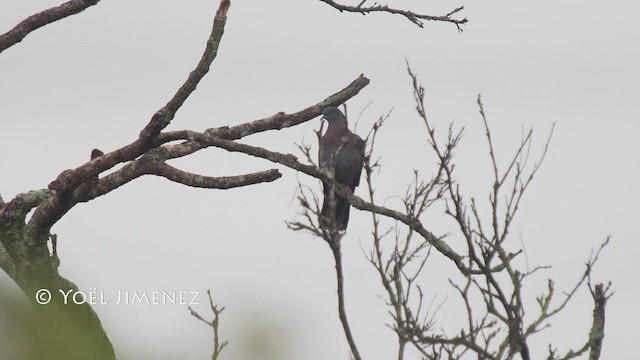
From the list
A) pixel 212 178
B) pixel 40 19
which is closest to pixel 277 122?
pixel 212 178

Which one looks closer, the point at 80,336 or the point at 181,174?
the point at 80,336

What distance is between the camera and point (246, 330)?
0.69 meters

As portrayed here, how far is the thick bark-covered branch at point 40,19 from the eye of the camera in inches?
224

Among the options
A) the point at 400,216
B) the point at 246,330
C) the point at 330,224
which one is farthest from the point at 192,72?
the point at 246,330

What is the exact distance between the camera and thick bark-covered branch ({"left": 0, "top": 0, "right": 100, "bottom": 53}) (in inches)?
224

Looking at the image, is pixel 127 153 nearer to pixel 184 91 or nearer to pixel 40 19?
pixel 184 91

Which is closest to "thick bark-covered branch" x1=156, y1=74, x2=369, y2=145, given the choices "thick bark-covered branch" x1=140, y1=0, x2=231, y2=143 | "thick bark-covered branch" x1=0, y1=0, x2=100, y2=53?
"thick bark-covered branch" x1=140, y1=0, x2=231, y2=143

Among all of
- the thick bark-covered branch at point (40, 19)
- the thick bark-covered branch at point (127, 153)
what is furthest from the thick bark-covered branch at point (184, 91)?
the thick bark-covered branch at point (40, 19)

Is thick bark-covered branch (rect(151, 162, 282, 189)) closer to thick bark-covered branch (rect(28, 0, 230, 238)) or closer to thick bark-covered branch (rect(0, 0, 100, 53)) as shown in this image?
thick bark-covered branch (rect(28, 0, 230, 238))

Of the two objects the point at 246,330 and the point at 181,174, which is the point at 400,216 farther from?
the point at 246,330

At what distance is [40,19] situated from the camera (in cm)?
574

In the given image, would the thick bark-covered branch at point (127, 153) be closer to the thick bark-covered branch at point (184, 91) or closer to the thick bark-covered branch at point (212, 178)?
the thick bark-covered branch at point (184, 91)

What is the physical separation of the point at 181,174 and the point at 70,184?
669 millimetres

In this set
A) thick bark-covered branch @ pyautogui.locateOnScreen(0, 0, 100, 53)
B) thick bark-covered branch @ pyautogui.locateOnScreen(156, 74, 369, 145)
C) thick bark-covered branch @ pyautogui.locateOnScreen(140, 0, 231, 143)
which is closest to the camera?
thick bark-covered branch @ pyautogui.locateOnScreen(140, 0, 231, 143)
